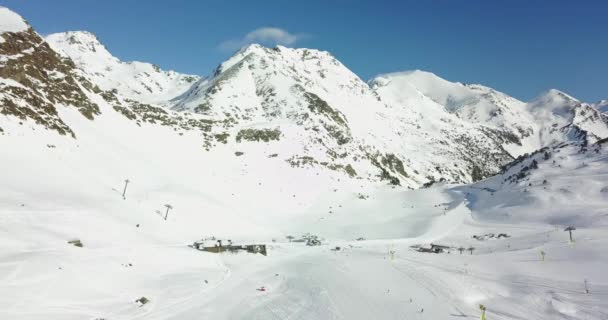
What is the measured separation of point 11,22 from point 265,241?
47850 millimetres

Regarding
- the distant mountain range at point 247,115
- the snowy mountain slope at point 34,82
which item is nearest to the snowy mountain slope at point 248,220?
the snowy mountain slope at point 34,82

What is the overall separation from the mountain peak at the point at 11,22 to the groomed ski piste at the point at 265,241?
17.9 m

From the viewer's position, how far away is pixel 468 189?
9131 cm

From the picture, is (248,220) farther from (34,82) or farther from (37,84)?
(34,82)

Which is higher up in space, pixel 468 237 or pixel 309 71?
pixel 309 71

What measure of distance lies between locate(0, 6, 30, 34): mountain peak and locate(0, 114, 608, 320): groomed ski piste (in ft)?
58.6

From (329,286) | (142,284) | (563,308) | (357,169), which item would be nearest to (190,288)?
(142,284)

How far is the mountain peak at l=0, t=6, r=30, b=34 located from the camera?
57622 mm

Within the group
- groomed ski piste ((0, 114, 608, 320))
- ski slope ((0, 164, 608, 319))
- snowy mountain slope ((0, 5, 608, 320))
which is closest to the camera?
ski slope ((0, 164, 608, 319))

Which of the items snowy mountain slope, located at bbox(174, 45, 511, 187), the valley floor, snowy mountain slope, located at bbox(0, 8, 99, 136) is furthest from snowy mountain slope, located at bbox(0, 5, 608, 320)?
snowy mountain slope, located at bbox(174, 45, 511, 187)

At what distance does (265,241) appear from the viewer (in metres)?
52.9

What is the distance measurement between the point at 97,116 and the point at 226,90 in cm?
7150

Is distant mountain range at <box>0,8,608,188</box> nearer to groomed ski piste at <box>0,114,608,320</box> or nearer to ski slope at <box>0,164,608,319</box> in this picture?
groomed ski piste at <box>0,114,608,320</box>

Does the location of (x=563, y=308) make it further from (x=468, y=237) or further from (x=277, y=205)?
(x=277, y=205)
